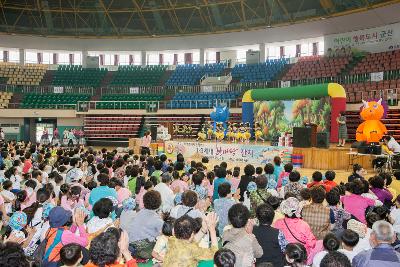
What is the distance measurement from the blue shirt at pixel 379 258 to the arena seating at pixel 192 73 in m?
33.2

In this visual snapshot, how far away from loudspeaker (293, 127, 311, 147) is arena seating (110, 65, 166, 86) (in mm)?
21163

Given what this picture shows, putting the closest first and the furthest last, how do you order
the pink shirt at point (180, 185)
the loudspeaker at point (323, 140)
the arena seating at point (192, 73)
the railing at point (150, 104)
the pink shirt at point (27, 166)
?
the pink shirt at point (180, 185) → the pink shirt at point (27, 166) → the loudspeaker at point (323, 140) → the railing at point (150, 104) → the arena seating at point (192, 73)

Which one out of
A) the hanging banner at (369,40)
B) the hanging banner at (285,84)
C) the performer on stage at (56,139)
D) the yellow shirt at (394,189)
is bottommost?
the yellow shirt at (394,189)

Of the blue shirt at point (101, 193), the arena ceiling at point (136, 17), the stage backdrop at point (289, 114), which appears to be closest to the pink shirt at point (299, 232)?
the blue shirt at point (101, 193)

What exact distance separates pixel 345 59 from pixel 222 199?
26514mm

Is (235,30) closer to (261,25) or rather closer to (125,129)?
(261,25)

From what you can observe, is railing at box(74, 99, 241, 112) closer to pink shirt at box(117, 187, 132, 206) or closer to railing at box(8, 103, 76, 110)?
railing at box(8, 103, 76, 110)

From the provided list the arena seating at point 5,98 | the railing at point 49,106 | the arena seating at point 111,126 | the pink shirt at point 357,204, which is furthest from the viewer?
the arena seating at point 5,98

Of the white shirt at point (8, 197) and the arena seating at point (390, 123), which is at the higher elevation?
the arena seating at point (390, 123)

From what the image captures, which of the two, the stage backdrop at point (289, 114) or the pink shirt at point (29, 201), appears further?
the stage backdrop at point (289, 114)

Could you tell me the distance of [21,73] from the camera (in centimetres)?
3862

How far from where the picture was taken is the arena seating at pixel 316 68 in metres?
30.2

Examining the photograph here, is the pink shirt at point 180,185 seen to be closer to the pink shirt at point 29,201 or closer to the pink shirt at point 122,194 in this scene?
the pink shirt at point 122,194

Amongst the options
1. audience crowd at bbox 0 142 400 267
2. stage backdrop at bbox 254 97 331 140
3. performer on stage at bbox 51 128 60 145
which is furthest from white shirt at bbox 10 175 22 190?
performer on stage at bbox 51 128 60 145
